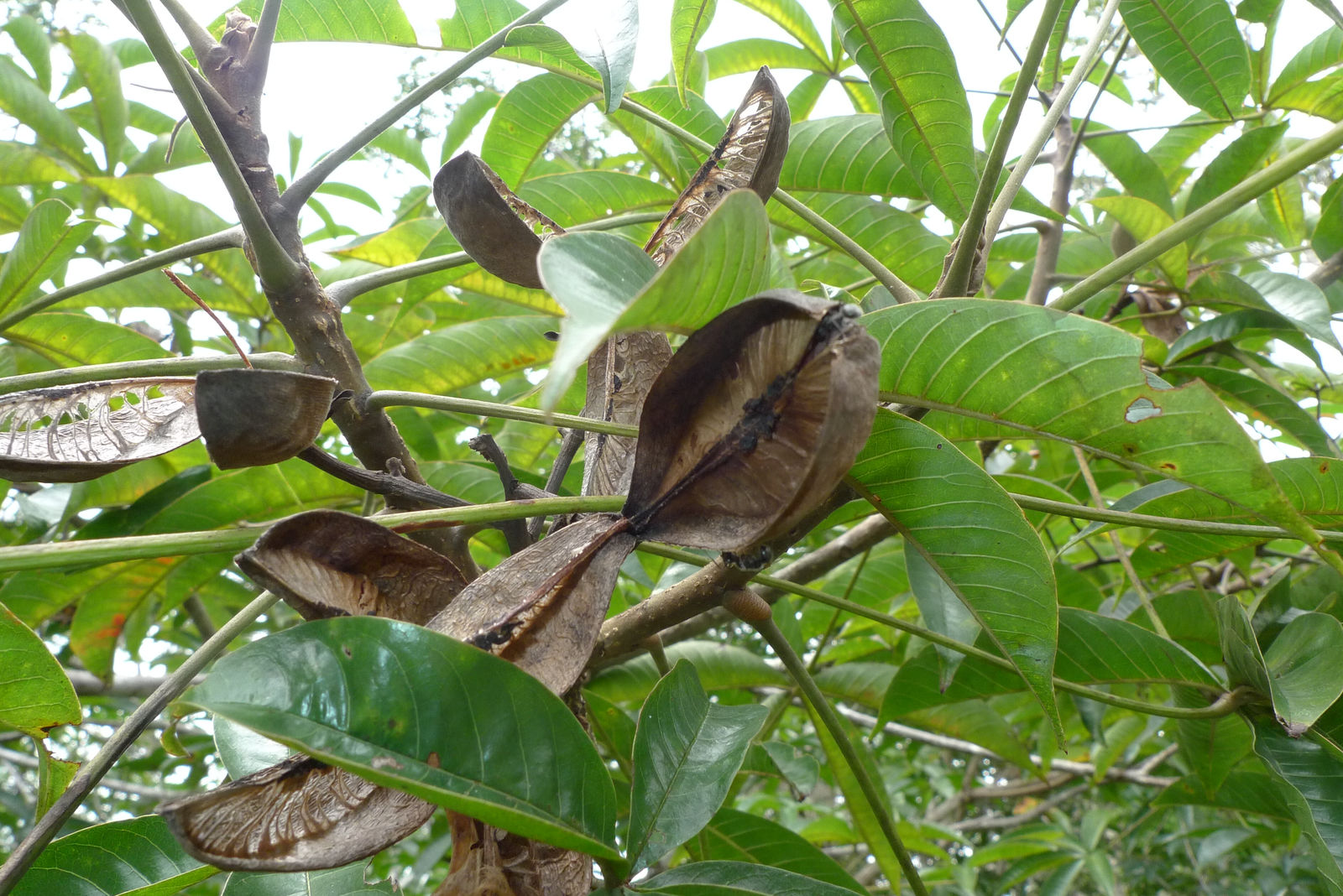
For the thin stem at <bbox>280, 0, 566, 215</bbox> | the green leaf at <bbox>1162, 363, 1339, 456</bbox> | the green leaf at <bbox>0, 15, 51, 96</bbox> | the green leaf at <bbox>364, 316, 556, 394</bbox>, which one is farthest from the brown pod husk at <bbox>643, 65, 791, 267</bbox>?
the green leaf at <bbox>0, 15, 51, 96</bbox>

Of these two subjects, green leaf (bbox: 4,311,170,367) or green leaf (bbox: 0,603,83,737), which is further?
green leaf (bbox: 4,311,170,367)

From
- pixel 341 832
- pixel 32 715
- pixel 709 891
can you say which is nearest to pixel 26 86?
pixel 32 715

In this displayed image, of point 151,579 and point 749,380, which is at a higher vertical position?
point 749,380

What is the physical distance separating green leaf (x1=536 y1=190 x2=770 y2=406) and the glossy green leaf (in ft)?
2.03

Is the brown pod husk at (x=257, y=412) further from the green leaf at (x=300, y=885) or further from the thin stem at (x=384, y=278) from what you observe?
the green leaf at (x=300, y=885)

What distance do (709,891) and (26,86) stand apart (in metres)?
1.78

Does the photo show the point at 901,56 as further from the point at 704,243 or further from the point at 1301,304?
the point at 1301,304

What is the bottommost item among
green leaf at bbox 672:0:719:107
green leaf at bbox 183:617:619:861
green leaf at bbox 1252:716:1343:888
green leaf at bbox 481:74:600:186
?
green leaf at bbox 1252:716:1343:888

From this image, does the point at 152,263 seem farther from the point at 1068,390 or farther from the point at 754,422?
the point at 1068,390

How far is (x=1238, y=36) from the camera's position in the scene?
1.06 meters

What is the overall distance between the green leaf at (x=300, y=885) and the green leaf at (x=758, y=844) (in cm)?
48

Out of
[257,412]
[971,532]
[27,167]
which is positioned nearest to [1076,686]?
[971,532]

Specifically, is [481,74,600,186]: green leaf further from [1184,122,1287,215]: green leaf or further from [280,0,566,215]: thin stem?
[1184,122,1287,215]: green leaf

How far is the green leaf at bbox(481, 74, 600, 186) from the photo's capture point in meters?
1.19
